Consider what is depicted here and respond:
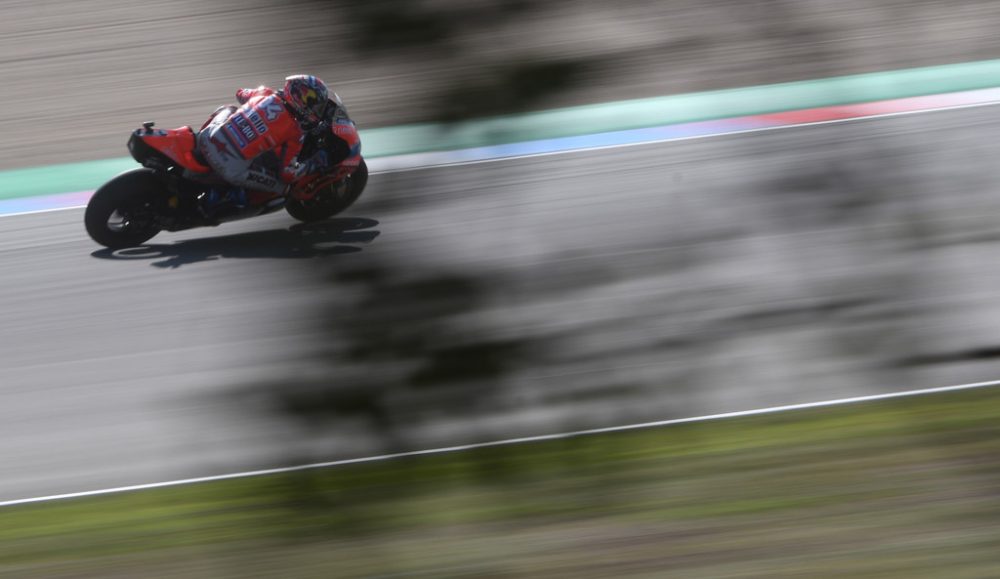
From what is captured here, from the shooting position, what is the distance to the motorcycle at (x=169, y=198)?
9.10m

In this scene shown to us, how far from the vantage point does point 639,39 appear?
8.07 feet

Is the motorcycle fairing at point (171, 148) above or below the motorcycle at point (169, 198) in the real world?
above

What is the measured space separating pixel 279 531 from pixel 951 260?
7.90 ft

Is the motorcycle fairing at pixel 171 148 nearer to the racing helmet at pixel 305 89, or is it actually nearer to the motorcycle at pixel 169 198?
the motorcycle at pixel 169 198

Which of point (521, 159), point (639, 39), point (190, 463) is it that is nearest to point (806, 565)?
point (521, 159)

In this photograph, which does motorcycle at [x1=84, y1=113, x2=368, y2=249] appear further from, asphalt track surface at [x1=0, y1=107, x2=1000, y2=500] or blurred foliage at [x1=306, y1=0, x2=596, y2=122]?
blurred foliage at [x1=306, y1=0, x2=596, y2=122]

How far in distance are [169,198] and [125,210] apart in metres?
0.40

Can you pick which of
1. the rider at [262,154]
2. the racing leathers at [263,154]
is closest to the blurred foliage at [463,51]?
the rider at [262,154]

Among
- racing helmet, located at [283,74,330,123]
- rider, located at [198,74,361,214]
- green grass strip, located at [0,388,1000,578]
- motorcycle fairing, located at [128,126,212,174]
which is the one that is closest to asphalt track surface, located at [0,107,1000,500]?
green grass strip, located at [0,388,1000,578]

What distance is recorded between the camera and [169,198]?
933cm

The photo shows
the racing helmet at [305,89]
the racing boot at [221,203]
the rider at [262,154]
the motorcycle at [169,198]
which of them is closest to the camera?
the racing helmet at [305,89]

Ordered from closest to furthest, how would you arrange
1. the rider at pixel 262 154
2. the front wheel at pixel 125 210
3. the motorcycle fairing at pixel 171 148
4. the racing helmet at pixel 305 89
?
1. the racing helmet at pixel 305 89
2. the rider at pixel 262 154
3. the motorcycle fairing at pixel 171 148
4. the front wheel at pixel 125 210

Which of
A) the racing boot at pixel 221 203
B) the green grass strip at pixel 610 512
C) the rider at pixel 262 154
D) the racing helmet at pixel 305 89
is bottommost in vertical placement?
the green grass strip at pixel 610 512

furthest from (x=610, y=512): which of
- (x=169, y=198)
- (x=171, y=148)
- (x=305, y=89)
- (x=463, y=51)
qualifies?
(x=169, y=198)
